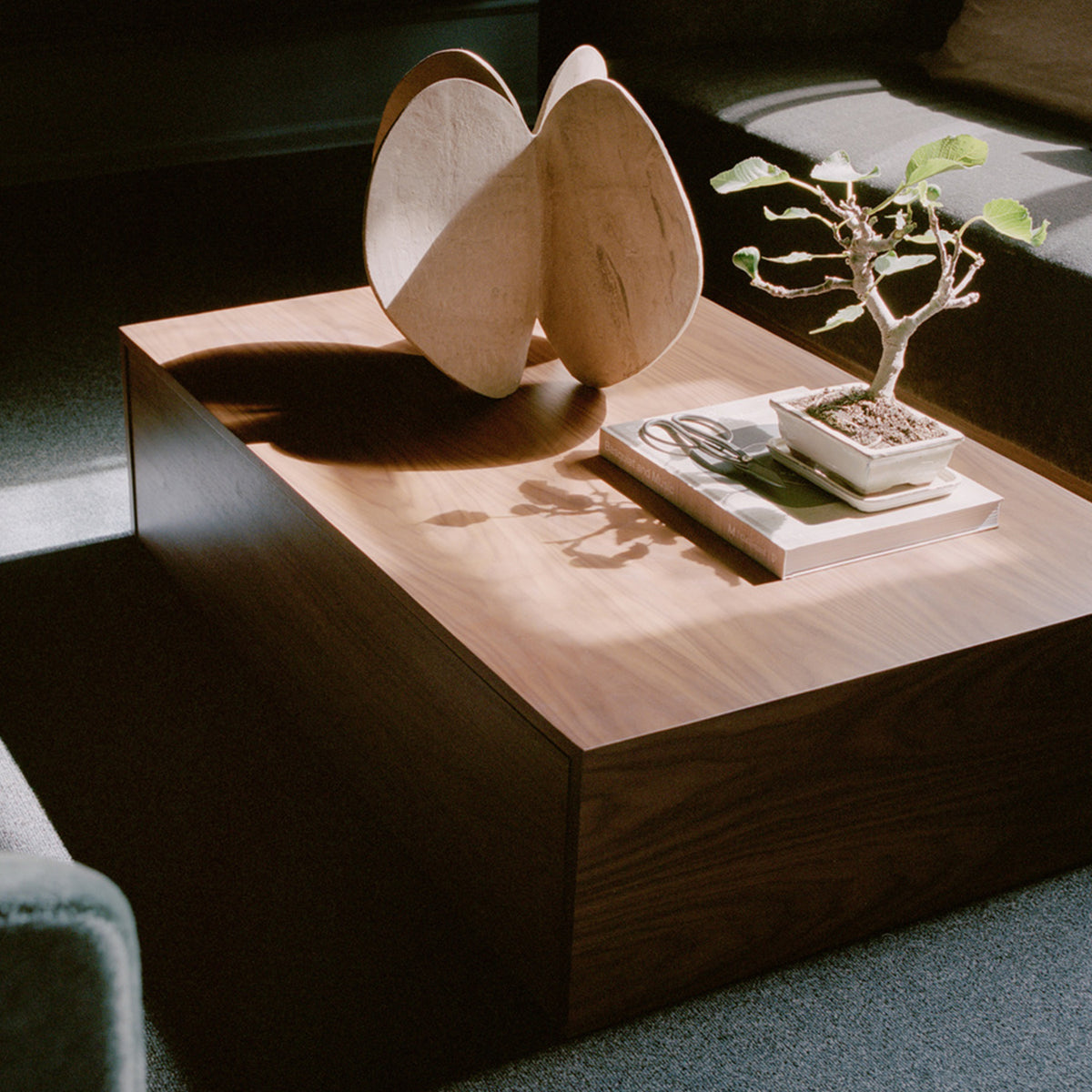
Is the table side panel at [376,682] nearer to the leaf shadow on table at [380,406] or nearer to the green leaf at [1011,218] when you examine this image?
the leaf shadow on table at [380,406]

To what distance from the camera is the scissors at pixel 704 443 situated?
1.21 metres

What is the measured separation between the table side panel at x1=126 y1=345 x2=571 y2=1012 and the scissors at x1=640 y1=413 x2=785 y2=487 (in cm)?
32

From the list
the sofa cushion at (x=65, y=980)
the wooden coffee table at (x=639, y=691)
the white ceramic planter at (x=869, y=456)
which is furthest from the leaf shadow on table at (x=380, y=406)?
the sofa cushion at (x=65, y=980)

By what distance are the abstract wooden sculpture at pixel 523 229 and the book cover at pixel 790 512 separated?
190 mm

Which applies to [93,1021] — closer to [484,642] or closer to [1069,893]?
[484,642]

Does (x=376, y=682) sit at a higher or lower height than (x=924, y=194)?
lower

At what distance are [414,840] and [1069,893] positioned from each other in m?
0.60

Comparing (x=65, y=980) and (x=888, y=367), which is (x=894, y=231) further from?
(x=65, y=980)

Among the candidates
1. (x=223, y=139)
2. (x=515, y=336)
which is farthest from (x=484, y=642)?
(x=223, y=139)

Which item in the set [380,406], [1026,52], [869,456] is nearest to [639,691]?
[869,456]

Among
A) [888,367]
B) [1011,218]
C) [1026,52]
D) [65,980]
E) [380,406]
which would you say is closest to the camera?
[65,980]

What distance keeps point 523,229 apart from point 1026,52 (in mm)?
1310

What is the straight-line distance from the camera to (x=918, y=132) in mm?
2119

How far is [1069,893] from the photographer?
1197 mm
